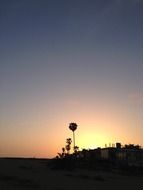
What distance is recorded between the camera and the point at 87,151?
297 ft

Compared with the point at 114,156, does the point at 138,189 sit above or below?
below

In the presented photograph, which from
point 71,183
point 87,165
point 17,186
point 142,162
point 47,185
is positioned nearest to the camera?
point 17,186

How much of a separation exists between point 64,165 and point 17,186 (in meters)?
25.6

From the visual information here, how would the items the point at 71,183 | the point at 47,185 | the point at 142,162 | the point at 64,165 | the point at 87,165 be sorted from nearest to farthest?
1. the point at 47,185
2. the point at 71,183
3. the point at 64,165
4. the point at 87,165
5. the point at 142,162

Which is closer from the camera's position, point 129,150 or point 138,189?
point 138,189

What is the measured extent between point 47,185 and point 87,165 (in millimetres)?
31205

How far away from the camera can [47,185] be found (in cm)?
3375

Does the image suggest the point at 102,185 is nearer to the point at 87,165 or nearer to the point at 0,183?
the point at 0,183

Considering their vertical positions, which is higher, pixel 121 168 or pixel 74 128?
pixel 74 128

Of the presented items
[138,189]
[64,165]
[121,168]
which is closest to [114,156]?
[121,168]

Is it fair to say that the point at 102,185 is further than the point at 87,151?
No

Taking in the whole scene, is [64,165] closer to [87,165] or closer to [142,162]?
[87,165]

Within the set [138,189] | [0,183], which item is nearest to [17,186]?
[0,183]

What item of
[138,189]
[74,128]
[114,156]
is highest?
[74,128]
